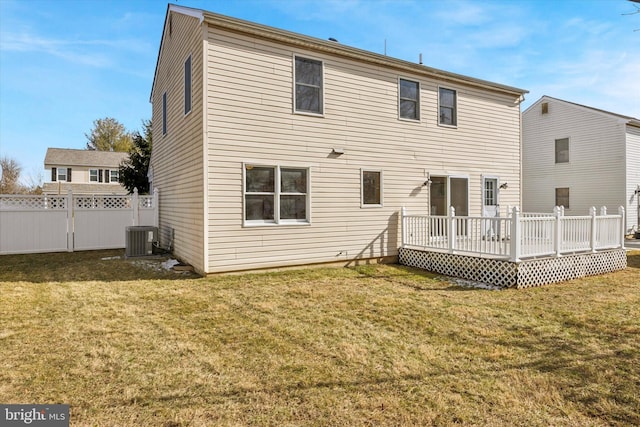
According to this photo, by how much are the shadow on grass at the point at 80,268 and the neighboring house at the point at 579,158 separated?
1964 centimetres

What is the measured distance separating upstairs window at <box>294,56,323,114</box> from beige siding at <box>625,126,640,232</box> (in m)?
16.9

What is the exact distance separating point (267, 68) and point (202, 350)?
641 cm

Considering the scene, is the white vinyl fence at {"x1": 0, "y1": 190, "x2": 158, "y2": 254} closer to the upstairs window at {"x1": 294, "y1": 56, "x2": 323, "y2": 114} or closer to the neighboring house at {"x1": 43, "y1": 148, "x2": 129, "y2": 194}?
the upstairs window at {"x1": 294, "y1": 56, "x2": 323, "y2": 114}

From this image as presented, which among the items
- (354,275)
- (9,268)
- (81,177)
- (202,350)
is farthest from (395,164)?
(81,177)

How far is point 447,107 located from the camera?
1086 centimetres

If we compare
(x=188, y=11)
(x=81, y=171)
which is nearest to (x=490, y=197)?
(x=188, y=11)

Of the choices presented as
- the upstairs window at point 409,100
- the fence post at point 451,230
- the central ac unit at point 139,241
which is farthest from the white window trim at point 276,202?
the central ac unit at point 139,241

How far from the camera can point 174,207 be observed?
1025cm

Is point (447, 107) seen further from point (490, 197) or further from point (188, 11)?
point (188, 11)

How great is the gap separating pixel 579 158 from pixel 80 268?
22.0 metres

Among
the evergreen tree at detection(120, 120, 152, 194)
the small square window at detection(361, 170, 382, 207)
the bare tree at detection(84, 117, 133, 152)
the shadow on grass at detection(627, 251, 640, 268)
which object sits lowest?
the shadow on grass at detection(627, 251, 640, 268)

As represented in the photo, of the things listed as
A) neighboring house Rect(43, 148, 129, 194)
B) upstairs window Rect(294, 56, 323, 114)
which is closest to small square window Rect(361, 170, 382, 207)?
upstairs window Rect(294, 56, 323, 114)

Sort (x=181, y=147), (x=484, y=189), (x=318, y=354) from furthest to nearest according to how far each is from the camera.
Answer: (x=484, y=189) < (x=181, y=147) < (x=318, y=354)

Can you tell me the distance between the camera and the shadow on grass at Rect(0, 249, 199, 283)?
753 centimetres
